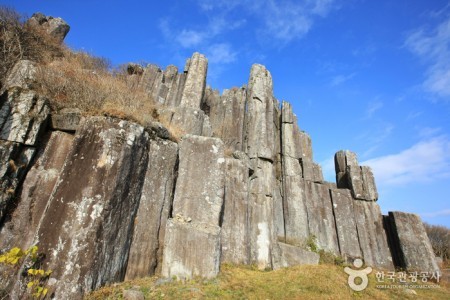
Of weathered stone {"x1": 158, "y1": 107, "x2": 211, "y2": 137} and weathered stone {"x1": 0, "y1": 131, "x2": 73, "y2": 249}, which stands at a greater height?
weathered stone {"x1": 158, "y1": 107, "x2": 211, "y2": 137}

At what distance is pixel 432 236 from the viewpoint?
16.7 meters

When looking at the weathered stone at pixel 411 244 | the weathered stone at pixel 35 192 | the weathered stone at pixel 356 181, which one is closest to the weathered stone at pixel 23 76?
the weathered stone at pixel 35 192

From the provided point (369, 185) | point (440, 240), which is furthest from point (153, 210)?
point (440, 240)

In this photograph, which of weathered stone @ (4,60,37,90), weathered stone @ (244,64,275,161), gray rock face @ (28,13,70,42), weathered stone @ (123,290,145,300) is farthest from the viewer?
gray rock face @ (28,13,70,42)

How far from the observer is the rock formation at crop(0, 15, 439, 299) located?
3992mm

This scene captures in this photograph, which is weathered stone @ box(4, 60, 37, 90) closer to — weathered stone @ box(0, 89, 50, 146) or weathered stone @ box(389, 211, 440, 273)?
weathered stone @ box(0, 89, 50, 146)

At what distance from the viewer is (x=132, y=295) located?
12.0 ft

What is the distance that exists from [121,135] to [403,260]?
10.5 m

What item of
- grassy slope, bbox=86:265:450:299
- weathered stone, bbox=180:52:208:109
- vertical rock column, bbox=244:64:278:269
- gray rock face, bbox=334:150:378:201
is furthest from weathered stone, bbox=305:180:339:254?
weathered stone, bbox=180:52:208:109

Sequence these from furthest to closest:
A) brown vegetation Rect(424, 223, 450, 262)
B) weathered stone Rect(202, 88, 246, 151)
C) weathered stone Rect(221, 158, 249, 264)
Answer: brown vegetation Rect(424, 223, 450, 262)
weathered stone Rect(202, 88, 246, 151)
weathered stone Rect(221, 158, 249, 264)

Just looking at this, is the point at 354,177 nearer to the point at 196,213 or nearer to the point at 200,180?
the point at 200,180

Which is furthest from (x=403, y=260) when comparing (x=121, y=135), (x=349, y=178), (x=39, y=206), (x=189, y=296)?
(x=39, y=206)

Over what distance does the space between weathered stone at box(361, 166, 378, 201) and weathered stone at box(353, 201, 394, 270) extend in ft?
0.84

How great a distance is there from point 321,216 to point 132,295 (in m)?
8.37
